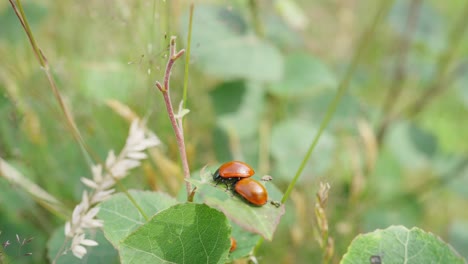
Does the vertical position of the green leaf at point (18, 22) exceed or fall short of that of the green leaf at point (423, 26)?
it exceeds it

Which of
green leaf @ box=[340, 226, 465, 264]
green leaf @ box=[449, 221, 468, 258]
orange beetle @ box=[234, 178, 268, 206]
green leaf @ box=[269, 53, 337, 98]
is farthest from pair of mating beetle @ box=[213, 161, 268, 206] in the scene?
green leaf @ box=[449, 221, 468, 258]

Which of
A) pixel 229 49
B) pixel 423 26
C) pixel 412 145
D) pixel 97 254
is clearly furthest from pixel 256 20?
pixel 97 254

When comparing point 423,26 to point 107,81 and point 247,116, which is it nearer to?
point 247,116

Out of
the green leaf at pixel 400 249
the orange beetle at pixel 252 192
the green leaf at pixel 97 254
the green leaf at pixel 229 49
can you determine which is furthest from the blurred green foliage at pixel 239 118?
the green leaf at pixel 400 249

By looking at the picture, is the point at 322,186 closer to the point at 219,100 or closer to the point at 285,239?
the point at 285,239

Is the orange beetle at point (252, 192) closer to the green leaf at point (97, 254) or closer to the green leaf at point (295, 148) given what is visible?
the green leaf at point (97, 254)

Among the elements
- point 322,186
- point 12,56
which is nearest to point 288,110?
point 12,56
